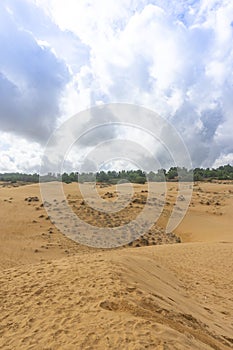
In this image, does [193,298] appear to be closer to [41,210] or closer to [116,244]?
[116,244]

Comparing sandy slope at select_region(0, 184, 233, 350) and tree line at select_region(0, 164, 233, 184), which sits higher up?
tree line at select_region(0, 164, 233, 184)

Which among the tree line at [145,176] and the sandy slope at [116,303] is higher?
the tree line at [145,176]

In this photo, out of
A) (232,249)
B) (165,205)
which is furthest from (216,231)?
(232,249)

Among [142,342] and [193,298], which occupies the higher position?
[142,342]

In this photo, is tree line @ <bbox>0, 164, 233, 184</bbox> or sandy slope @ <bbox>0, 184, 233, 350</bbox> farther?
tree line @ <bbox>0, 164, 233, 184</bbox>

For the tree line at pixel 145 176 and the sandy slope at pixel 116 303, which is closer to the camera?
the sandy slope at pixel 116 303

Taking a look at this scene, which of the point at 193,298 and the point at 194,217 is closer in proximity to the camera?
the point at 193,298

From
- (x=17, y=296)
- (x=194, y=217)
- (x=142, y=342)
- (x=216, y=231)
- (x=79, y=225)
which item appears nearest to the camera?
(x=142, y=342)

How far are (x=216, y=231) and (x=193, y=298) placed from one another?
40.5 feet

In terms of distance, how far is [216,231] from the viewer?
19.3m

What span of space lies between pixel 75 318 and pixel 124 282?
1.44 meters

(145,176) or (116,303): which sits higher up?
(145,176)

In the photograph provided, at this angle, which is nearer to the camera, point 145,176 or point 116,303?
point 116,303

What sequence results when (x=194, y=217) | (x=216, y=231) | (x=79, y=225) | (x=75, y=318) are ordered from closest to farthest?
(x=75, y=318), (x=79, y=225), (x=216, y=231), (x=194, y=217)
